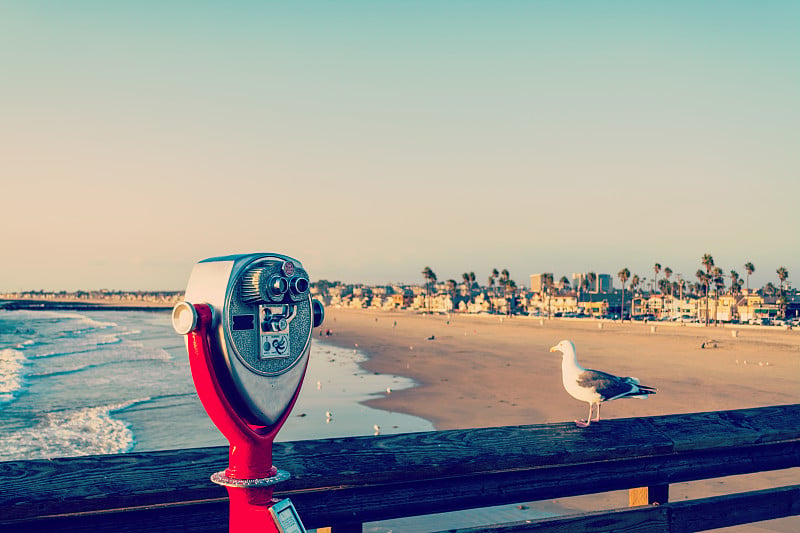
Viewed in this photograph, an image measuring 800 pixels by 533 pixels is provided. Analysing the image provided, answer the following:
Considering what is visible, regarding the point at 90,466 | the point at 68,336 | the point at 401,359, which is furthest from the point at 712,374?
the point at 68,336

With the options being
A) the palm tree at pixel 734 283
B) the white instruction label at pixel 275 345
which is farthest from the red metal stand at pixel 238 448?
the palm tree at pixel 734 283

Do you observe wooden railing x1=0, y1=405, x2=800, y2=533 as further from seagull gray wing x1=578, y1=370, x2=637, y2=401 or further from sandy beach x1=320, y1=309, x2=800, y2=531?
seagull gray wing x1=578, y1=370, x2=637, y2=401

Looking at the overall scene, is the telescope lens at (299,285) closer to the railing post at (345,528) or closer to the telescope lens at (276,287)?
the telescope lens at (276,287)

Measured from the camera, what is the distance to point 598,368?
27.8 metres

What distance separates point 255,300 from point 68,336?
53882mm

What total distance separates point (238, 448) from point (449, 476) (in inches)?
29.9

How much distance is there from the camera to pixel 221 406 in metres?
1.59

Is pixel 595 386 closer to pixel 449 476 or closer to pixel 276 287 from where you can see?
pixel 449 476

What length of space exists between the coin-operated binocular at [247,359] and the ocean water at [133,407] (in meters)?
11.1

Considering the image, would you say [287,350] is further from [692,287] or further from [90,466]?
[692,287]

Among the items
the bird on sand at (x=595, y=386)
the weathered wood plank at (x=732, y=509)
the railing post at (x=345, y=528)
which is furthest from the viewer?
the bird on sand at (x=595, y=386)

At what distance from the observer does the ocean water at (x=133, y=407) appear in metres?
13.1

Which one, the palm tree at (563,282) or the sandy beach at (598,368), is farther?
the palm tree at (563,282)

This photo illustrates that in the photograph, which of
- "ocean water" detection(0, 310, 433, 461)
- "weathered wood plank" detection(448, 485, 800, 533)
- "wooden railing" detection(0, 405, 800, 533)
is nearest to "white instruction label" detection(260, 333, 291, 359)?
"wooden railing" detection(0, 405, 800, 533)
